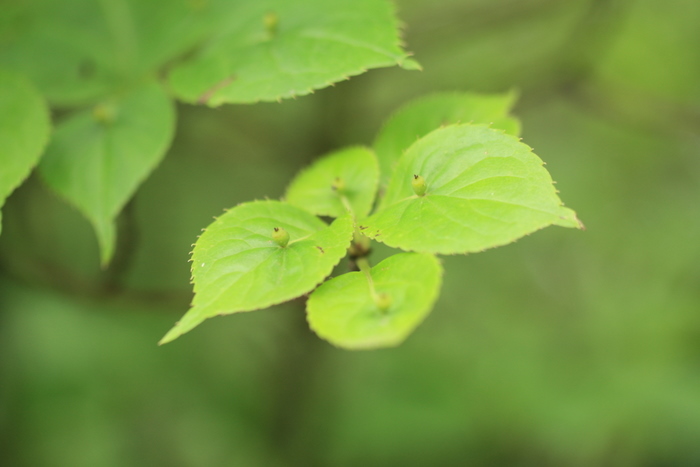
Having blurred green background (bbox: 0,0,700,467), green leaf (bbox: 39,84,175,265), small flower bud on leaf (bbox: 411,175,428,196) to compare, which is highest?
small flower bud on leaf (bbox: 411,175,428,196)

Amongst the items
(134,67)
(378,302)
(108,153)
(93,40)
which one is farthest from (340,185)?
(93,40)

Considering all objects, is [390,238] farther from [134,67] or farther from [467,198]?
[134,67]

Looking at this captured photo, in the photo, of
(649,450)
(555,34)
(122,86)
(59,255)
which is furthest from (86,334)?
(555,34)

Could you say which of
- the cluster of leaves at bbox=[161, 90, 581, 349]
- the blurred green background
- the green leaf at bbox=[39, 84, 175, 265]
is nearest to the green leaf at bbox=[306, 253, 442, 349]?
the cluster of leaves at bbox=[161, 90, 581, 349]

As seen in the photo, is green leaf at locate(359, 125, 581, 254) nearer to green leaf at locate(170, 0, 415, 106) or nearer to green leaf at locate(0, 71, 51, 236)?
green leaf at locate(170, 0, 415, 106)

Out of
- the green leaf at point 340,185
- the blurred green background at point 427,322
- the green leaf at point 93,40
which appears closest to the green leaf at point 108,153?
the green leaf at point 93,40

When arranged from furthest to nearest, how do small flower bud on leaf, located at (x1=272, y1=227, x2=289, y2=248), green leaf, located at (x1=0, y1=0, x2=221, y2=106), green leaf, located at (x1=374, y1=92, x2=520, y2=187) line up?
1. green leaf, located at (x1=0, y1=0, x2=221, y2=106)
2. green leaf, located at (x1=374, y1=92, x2=520, y2=187)
3. small flower bud on leaf, located at (x1=272, y1=227, x2=289, y2=248)

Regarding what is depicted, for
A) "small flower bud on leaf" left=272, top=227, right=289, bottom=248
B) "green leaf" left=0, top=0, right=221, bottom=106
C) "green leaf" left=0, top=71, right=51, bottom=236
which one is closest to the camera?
"small flower bud on leaf" left=272, top=227, right=289, bottom=248
